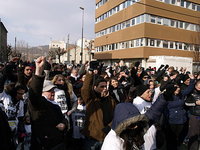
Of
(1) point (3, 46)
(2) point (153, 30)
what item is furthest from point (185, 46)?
(1) point (3, 46)

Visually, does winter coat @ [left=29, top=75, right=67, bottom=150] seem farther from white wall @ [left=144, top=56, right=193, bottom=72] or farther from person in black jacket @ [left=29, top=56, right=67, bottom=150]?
white wall @ [left=144, top=56, right=193, bottom=72]

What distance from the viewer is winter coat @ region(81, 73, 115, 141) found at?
159 inches

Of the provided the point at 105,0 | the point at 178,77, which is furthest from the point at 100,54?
the point at 178,77

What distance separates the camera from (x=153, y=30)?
33.7 meters

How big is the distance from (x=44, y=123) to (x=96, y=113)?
1.27 m

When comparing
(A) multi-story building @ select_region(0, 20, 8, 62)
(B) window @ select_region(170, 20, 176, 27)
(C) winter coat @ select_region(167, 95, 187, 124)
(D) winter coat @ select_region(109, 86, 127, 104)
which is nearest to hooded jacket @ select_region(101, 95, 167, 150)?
(D) winter coat @ select_region(109, 86, 127, 104)

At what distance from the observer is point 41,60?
2.75 metres

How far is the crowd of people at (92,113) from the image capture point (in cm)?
246

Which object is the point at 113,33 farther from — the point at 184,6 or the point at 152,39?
the point at 184,6

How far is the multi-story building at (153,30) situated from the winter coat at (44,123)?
28507 millimetres

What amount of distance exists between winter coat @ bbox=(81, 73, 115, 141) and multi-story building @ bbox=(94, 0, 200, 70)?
27223 mm

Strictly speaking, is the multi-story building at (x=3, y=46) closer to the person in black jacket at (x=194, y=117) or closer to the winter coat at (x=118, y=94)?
the winter coat at (x=118, y=94)

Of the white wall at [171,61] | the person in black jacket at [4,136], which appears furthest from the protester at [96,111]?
the white wall at [171,61]

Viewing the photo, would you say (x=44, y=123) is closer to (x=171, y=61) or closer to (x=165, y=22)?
(x=171, y=61)
